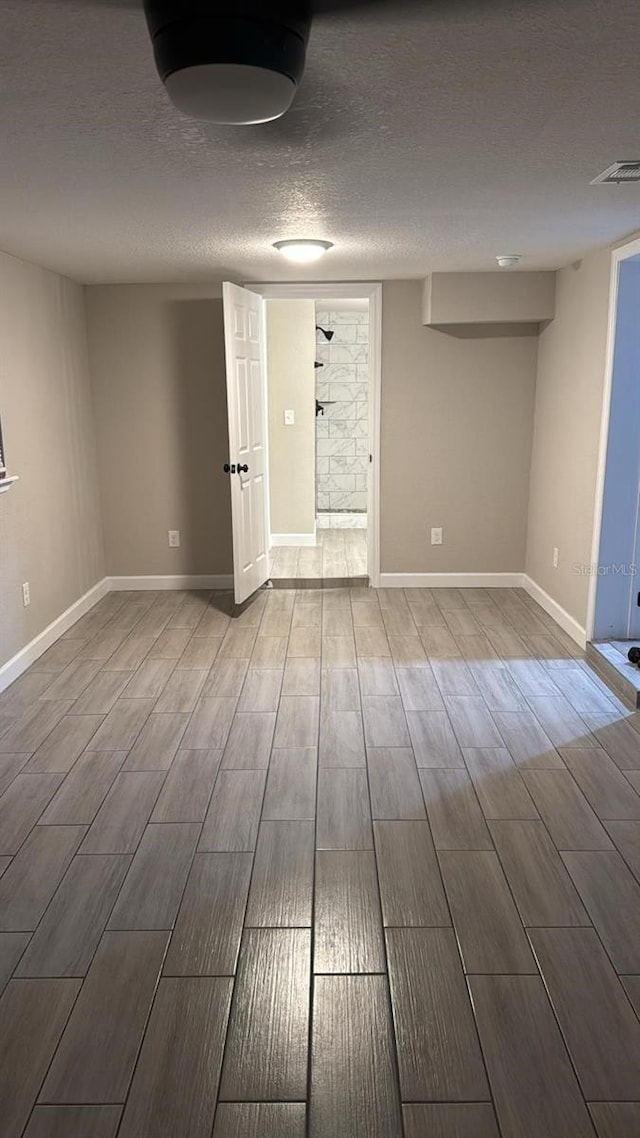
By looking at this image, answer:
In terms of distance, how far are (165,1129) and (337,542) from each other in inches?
232

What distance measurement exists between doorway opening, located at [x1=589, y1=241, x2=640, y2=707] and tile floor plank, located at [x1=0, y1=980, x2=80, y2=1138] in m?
2.73

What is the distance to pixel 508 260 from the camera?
4.36 metres

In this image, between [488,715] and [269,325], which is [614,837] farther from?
[269,325]

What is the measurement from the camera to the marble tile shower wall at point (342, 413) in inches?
325

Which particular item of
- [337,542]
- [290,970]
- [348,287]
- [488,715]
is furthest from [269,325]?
[290,970]

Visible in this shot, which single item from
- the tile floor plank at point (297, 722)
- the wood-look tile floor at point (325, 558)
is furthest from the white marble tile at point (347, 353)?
the tile floor plank at point (297, 722)

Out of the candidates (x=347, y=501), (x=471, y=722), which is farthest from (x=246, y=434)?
(x=347, y=501)

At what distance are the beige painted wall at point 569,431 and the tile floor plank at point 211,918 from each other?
2.74 metres

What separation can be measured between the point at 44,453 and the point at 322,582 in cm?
220

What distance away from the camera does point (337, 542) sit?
→ 7262 millimetres

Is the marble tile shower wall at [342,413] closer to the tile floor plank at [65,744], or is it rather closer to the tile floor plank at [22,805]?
the tile floor plank at [65,744]

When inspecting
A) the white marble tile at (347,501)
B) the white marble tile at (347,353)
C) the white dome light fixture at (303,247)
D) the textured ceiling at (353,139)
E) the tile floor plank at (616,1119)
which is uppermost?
the white dome light fixture at (303,247)

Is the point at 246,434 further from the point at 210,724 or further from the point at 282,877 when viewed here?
the point at 282,877

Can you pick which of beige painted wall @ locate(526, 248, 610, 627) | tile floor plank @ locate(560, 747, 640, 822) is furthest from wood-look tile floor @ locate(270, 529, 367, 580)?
tile floor plank @ locate(560, 747, 640, 822)
